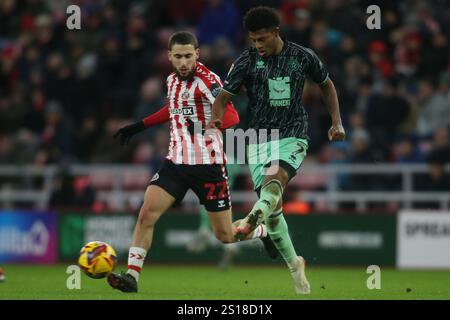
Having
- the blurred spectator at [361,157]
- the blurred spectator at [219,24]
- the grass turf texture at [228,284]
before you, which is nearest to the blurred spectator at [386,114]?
the blurred spectator at [361,157]

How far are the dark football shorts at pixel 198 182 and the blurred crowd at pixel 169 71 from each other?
665 cm

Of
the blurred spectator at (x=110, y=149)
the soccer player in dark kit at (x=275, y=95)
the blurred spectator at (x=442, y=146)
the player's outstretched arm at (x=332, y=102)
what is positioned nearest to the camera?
the soccer player in dark kit at (x=275, y=95)

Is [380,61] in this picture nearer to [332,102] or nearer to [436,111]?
[436,111]

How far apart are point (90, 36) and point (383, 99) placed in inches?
242

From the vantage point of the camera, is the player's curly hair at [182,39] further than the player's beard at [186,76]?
No

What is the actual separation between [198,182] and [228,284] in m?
2.34

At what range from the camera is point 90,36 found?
20594mm

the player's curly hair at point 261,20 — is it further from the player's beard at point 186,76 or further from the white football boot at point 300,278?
the white football boot at point 300,278

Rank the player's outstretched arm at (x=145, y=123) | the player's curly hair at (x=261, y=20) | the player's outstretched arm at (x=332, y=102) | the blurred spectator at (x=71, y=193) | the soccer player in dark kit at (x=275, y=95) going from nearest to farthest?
1. the player's curly hair at (x=261, y=20)
2. the soccer player in dark kit at (x=275, y=95)
3. the player's outstretched arm at (x=332, y=102)
4. the player's outstretched arm at (x=145, y=123)
5. the blurred spectator at (x=71, y=193)

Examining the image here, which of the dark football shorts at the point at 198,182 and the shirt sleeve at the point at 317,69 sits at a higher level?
the shirt sleeve at the point at 317,69

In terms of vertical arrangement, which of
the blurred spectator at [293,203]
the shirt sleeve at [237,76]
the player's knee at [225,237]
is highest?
the shirt sleeve at [237,76]

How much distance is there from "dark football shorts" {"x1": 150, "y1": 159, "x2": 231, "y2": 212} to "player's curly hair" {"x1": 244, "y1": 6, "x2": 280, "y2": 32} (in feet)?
4.46

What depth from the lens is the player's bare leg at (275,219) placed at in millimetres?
9242

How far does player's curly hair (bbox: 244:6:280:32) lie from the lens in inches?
384
